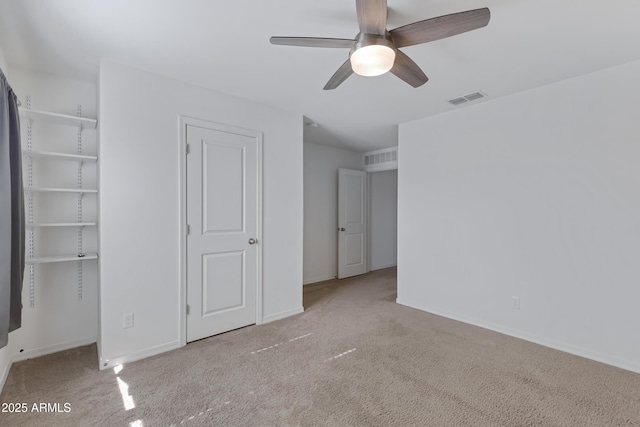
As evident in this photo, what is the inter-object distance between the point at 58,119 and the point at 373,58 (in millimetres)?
2635

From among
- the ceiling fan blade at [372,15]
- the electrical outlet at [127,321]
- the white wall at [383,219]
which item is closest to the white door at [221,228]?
the electrical outlet at [127,321]

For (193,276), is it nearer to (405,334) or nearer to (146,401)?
(146,401)

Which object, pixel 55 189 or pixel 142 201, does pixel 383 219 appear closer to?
pixel 142 201

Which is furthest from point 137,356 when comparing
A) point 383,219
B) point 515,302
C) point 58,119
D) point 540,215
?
point 383,219

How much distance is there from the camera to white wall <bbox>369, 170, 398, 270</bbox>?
6121mm

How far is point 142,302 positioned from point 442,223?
126 inches

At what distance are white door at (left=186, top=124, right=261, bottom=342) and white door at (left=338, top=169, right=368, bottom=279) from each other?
2.37 meters

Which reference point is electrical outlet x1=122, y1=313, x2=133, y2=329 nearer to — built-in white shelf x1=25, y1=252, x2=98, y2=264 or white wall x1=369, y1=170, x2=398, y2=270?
built-in white shelf x1=25, y1=252, x2=98, y2=264

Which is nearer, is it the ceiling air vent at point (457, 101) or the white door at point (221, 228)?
the white door at point (221, 228)

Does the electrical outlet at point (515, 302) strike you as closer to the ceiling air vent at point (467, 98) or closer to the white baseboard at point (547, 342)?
the white baseboard at point (547, 342)

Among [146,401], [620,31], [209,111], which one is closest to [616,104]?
[620,31]

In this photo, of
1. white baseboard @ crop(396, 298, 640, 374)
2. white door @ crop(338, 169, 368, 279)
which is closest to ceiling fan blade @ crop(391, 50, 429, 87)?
white baseboard @ crop(396, 298, 640, 374)

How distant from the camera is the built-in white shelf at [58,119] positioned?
235 centimetres

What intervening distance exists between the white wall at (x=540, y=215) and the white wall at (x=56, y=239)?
352cm
